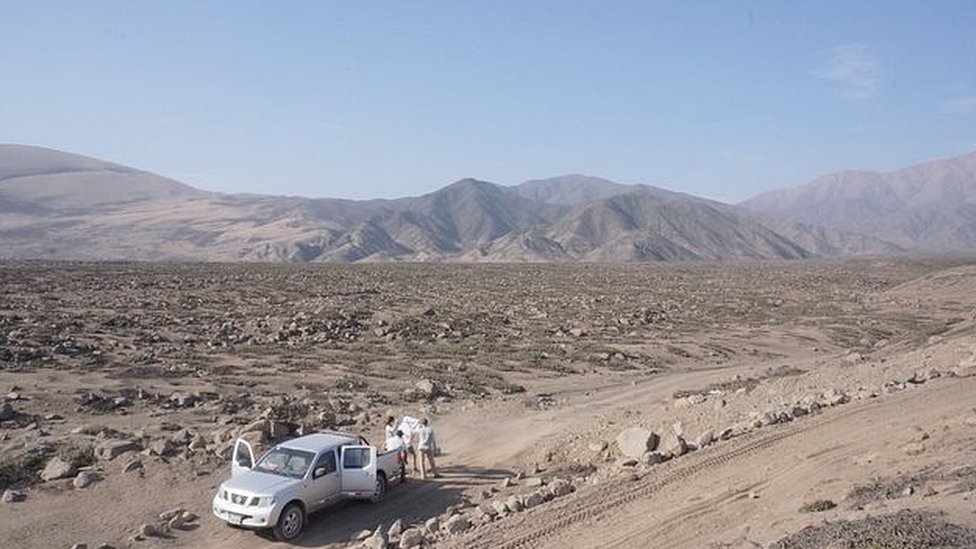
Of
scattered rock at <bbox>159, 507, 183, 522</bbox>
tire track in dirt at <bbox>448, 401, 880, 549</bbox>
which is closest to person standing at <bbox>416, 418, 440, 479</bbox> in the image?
tire track in dirt at <bbox>448, 401, 880, 549</bbox>

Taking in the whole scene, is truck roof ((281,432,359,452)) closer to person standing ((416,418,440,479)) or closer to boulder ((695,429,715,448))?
person standing ((416,418,440,479))

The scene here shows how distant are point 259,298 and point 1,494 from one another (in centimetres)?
3607

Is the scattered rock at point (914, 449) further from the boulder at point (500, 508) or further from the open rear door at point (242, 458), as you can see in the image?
the open rear door at point (242, 458)

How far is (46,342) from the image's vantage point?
29703mm

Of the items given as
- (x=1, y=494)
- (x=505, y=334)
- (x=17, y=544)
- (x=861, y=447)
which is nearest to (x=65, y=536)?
(x=17, y=544)

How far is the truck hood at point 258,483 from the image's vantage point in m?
12.7

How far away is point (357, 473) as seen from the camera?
14.0 meters

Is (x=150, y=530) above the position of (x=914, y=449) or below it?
below

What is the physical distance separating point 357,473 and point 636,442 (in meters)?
5.38

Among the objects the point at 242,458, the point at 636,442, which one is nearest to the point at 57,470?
the point at 242,458

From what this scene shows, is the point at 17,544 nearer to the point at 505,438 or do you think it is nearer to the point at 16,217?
the point at 505,438

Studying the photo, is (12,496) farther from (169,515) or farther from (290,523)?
(290,523)

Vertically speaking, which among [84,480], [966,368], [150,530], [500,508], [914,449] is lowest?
[150,530]

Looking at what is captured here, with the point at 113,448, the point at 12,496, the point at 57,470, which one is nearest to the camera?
the point at 12,496
